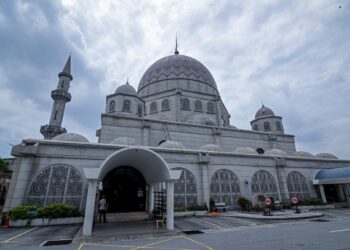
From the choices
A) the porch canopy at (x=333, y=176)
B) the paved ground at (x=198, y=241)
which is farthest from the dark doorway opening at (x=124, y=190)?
the porch canopy at (x=333, y=176)

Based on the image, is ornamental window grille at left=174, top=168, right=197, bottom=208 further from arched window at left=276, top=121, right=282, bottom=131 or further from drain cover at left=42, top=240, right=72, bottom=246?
arched window at left=276, top=121, right=282, bottom=131

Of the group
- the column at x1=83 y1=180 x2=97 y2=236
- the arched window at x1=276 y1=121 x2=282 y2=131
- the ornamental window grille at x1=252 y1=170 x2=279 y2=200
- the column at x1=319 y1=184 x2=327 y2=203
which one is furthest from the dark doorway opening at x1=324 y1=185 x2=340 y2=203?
the column at x1=83 y1=180 x2=97 y2=236

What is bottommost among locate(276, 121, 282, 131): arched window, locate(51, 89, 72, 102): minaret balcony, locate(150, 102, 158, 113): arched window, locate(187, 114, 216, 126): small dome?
locate(187, 114, 216, 126): small dome

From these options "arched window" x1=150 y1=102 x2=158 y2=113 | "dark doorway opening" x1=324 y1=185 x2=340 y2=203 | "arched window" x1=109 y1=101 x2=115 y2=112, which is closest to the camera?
"dark doorway opening" x1=324 y1=185 x2=340 y2=203

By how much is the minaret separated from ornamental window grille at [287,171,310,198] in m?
32.7

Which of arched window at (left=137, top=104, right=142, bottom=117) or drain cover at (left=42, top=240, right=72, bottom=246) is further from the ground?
arched window at (left=137, top=104, right=142, bottom=117)

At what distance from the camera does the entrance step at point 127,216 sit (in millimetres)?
12953

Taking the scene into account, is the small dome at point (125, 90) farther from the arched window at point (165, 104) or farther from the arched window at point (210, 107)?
the arched window at point (210, 107)

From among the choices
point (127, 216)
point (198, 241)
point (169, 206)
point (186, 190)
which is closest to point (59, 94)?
point (127, 216)

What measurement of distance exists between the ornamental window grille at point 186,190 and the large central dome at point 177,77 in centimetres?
1965

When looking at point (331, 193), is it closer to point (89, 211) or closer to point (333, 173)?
point (333, 173)

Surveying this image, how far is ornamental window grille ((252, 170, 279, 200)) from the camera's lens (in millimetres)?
18984

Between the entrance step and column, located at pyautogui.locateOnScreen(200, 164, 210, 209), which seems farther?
column, located at pyautogui.locateOnScreen(200, 164, 210, 209)

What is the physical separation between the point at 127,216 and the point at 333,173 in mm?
21975
